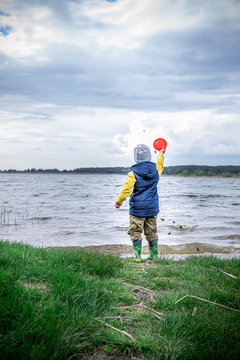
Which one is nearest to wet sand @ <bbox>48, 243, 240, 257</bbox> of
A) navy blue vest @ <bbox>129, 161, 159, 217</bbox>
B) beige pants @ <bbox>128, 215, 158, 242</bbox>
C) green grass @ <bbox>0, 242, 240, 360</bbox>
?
beige pants @ <bbox>128, 215, 158, 242</bbox>

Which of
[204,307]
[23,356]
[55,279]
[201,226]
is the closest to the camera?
[23,356]

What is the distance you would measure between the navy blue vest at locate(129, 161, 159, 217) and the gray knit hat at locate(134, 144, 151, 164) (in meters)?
0.12

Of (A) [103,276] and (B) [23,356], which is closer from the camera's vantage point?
(B) [23,356]

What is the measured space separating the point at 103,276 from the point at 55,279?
90 cm

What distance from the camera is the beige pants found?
213 inches

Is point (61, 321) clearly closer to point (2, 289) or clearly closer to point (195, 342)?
point (2, 289)

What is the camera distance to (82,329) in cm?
232

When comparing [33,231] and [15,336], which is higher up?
[15,336]

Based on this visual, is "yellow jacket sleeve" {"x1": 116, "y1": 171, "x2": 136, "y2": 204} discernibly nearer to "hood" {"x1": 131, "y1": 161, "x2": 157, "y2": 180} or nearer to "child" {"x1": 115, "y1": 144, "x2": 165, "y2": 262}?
"child" {"x1": 115, "y1": 144, "x2": 165, "y2": 262}

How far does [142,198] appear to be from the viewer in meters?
5.42

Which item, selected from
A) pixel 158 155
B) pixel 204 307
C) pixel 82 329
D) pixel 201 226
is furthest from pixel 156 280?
pixel 201 226

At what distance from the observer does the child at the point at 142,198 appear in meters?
5.40

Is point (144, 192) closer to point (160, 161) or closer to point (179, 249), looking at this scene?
point (160, 161)

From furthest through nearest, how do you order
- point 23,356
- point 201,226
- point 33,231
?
point 201,226
point 33,231
point 23,356
